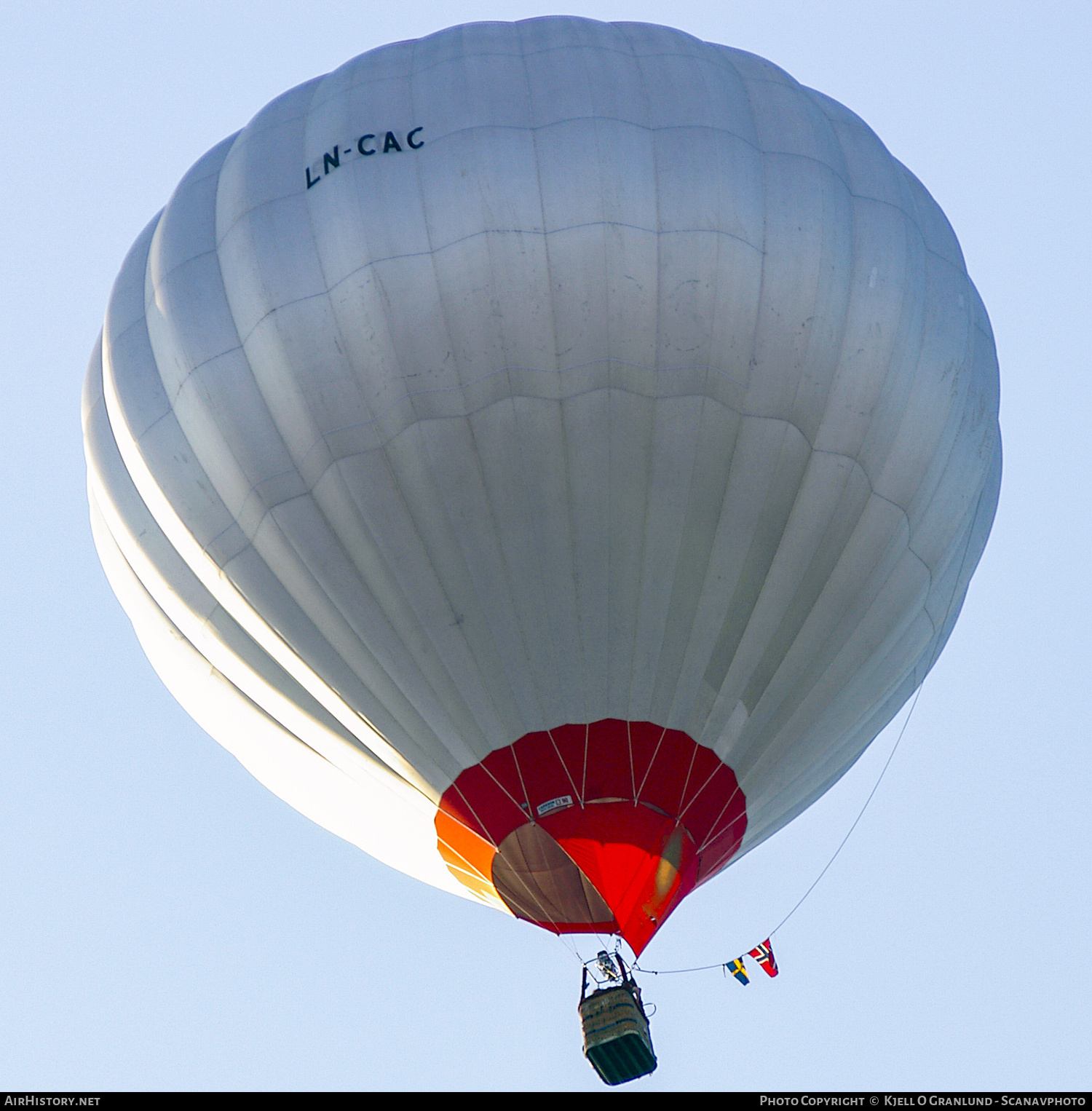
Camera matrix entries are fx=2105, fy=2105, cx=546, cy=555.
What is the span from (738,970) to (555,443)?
460 centimetres

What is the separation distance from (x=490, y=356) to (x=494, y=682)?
199 centimetres

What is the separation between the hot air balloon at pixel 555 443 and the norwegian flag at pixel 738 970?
66.9 inches

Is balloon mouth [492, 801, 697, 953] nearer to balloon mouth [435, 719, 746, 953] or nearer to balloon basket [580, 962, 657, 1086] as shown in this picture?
balloon mouth [435, 719, 746, 953]

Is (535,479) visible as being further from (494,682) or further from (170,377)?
(170,377)

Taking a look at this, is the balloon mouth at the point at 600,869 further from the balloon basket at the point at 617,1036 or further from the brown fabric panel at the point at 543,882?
the balloon basket at the point at 617,1036

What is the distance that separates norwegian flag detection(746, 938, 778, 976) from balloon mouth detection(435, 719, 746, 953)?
82.1 inches

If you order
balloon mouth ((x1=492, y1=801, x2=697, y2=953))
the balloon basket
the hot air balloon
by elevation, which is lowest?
the balloon basket

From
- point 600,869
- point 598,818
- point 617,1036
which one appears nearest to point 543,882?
point 600,869

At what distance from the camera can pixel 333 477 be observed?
499 inches

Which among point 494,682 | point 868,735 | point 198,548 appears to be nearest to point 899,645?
A: point 868,735

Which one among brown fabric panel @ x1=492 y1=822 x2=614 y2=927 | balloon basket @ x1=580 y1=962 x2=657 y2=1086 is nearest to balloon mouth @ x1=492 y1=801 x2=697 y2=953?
brown fabric panel @ x1=492 y1=822 x2=614 y2=927

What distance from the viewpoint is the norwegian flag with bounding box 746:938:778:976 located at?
15156 millimetres

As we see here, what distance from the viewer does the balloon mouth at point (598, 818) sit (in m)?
12.9

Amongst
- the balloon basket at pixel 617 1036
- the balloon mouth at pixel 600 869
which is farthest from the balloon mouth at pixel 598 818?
the balloon basket at pixel 617 1036
